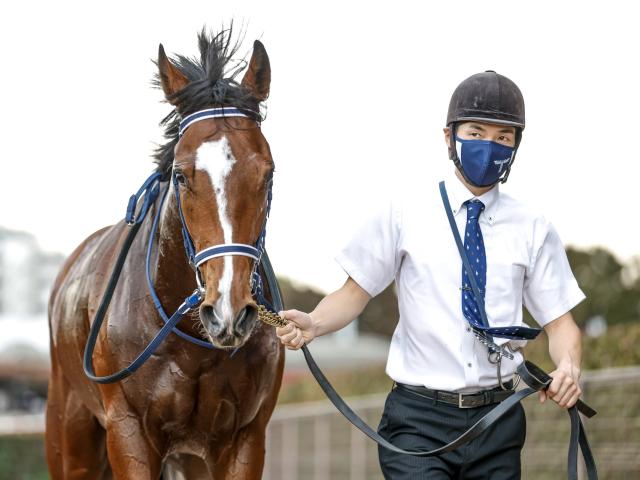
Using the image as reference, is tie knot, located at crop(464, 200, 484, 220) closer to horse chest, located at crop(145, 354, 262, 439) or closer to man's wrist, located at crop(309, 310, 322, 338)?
man's wrist, located at crop(309, 310, 322, 338)

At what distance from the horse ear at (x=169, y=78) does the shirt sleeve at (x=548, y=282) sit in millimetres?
1508

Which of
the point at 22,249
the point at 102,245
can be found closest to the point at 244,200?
the point at 102,245

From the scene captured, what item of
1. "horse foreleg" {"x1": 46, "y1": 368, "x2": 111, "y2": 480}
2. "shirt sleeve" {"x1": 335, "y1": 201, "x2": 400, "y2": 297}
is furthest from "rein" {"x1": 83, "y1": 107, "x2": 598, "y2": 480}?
"horse foreleg" {"x1": 46, "y1": 368, "x2": 111, "y2": 480}

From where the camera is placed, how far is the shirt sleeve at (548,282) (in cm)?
416

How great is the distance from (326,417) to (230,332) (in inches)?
411

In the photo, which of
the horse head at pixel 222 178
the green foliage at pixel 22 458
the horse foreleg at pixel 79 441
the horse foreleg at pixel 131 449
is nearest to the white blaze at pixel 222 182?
the horse head at pixel 222 178

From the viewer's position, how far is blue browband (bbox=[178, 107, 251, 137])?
167 inches

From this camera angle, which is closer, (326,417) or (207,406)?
(207,406)

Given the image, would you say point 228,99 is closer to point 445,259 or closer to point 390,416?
point 445,259

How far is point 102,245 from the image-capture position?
5773 mm

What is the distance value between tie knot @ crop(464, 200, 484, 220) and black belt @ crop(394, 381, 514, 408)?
0.64 metres

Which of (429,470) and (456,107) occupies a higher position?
(456,107)

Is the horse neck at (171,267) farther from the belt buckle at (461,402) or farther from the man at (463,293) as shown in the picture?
the belt buckle at (461,402)

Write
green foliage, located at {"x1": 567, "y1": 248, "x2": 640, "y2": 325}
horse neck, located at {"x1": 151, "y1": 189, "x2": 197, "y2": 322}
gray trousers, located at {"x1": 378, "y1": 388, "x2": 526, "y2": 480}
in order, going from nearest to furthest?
gray trousers, located at {"x1": 378, "y1": 388, "x2": 526, "y2": 480} → horse neck, located at {"x1": 151, "y1": 189, "x2": 197, "y2": 322} → green foliage, located at {"x1": 567, "y1": 248, "x2": 640, "y2": 325}
